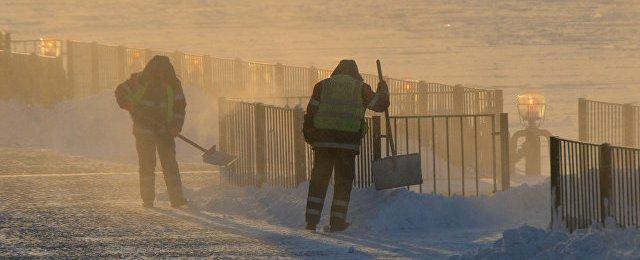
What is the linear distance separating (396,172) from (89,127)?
1666 centimetres

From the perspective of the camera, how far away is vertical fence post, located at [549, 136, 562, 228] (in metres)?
14.8

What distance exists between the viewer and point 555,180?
14.9m

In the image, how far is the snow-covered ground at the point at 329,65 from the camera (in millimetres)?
14461

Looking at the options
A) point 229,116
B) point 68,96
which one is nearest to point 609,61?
point 68,96

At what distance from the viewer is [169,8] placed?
12150 cm

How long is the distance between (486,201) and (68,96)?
24233mm

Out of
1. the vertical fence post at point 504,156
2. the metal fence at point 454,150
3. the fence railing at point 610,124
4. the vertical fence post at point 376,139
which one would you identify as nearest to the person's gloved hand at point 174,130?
the vertical fence post at point 376,139

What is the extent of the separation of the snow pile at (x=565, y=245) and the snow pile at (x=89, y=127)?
16.0 meters

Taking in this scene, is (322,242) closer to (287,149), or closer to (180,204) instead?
(180,204)

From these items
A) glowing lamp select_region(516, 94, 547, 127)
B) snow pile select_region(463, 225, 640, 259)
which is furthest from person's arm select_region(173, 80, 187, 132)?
glowing lamp select_region(516, 94, 547, 127)

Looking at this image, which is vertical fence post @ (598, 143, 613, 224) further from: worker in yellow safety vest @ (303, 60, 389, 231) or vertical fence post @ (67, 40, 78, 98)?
vertical fence post @ (67, 40, 78, 98)

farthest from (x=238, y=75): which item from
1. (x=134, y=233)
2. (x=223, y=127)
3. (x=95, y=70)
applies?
(x=134, y=233)

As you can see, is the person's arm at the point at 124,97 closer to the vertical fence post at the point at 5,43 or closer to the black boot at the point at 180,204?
the black boot at the point at 180,204

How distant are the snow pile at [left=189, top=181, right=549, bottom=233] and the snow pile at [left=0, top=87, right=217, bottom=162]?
10.3m
